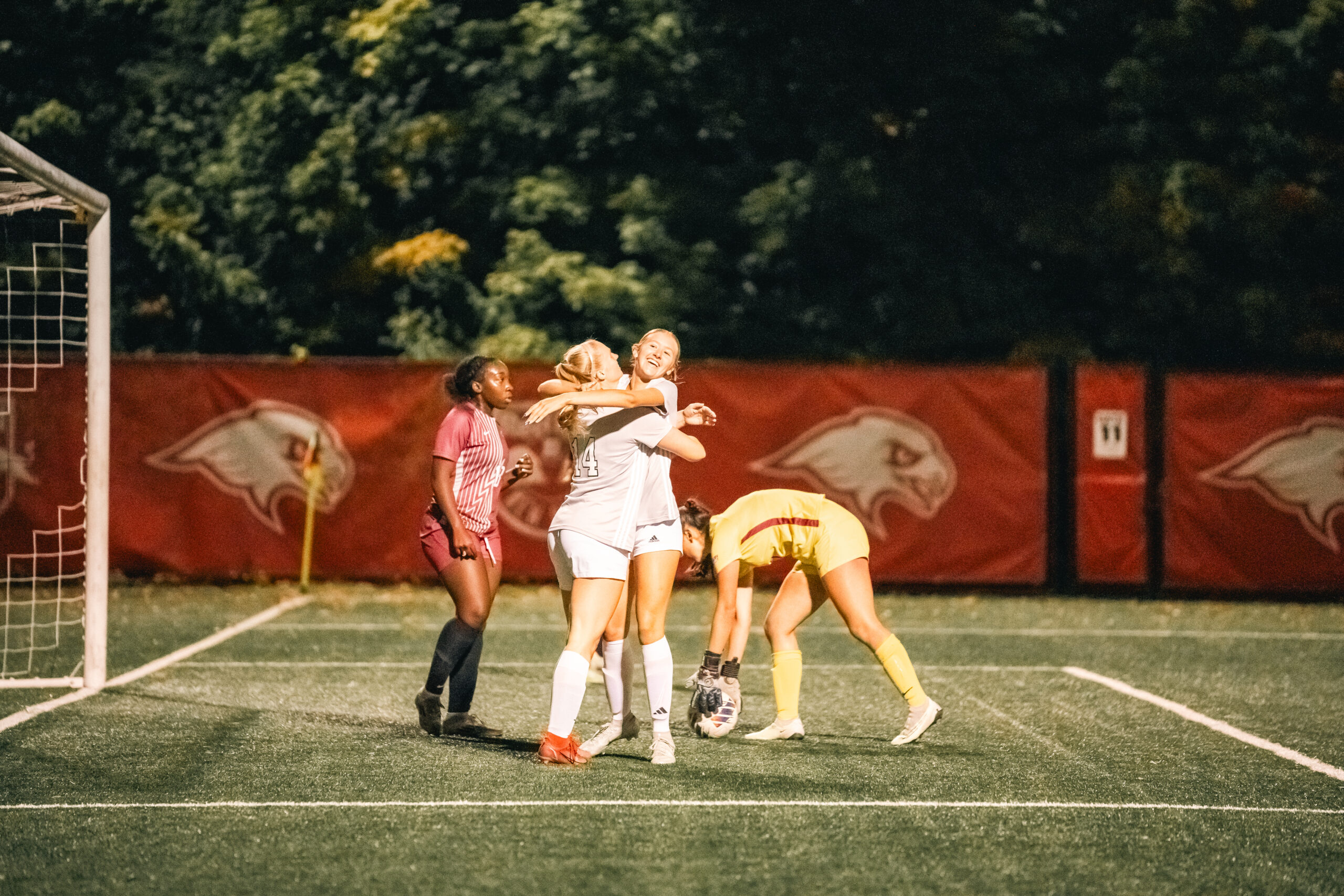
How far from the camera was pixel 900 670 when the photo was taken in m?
Result: 8.48

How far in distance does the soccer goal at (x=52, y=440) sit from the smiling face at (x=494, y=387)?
259cm

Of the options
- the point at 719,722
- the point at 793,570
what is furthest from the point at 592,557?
the point at 719,722

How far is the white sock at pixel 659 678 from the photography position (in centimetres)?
763

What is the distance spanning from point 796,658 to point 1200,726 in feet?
7.47

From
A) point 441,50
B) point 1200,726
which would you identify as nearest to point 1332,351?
point 441,50

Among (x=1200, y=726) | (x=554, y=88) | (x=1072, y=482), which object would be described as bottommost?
(x=1200, y=726)

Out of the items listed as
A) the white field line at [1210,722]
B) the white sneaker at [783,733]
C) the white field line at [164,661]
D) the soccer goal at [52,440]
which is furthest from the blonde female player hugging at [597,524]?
the soccer goal at [52,440]

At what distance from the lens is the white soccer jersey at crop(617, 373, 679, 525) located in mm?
7586

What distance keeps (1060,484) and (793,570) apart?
948cm

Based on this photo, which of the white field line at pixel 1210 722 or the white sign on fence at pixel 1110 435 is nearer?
the white field line at pixel 1210 722

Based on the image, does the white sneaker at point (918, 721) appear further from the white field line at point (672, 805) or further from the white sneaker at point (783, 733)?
the white field line at point (672, 805)

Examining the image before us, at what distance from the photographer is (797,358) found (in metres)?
25.0

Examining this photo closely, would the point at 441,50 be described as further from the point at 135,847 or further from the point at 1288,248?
the point at 135,847

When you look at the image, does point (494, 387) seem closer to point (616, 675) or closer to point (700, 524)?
point (700, 524)
